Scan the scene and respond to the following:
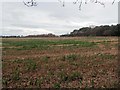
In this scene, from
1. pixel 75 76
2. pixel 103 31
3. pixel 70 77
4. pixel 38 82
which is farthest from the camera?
pixel 103 31

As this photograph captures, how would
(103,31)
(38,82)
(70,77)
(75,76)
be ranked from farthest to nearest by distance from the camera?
1. (103,31)
2. (75,76)
3. (70,77)
4. (38,82)

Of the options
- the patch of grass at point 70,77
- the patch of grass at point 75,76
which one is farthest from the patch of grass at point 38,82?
the patch of grass at point 75,76

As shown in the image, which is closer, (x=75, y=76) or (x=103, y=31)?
(x=75, y=76)

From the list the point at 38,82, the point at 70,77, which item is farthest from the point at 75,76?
the point at 38,82

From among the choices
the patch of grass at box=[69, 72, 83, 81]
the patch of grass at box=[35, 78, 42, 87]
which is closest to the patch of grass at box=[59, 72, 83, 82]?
the patch of grass at box=[69, 72, 83, 81]

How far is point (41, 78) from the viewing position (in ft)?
37.9

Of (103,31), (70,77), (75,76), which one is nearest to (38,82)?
(70,77)

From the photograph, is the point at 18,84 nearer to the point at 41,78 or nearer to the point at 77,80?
the point at 41,78

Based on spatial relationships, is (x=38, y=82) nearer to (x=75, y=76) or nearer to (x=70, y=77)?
(x=70, y=77)

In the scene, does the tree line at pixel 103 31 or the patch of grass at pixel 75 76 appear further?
the tree line at pixel 103 31

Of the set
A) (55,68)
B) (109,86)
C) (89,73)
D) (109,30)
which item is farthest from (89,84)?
(109,30)

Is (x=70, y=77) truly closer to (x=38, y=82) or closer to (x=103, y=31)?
(x=38, y=82)

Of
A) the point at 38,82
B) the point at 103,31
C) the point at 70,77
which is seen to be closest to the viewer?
the point at 38,82

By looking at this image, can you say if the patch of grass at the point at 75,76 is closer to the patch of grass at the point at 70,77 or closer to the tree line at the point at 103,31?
the patch of grass at the point at 70,77
